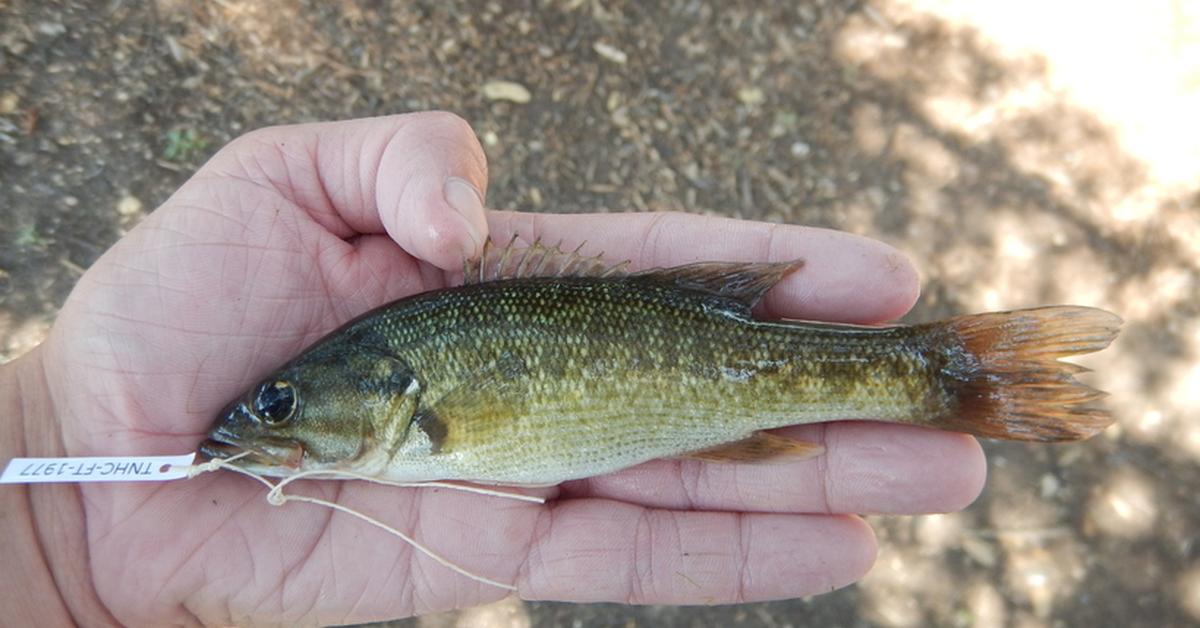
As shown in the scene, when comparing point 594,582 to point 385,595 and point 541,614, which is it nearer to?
point 385,595

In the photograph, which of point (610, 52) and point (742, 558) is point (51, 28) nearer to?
point (610, 52)

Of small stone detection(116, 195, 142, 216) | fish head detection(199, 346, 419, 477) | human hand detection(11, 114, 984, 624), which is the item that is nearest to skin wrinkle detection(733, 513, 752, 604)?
human hand detection(11, 114, 984, 624)

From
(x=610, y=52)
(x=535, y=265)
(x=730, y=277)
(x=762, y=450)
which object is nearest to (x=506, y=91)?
(x=610, y=52)

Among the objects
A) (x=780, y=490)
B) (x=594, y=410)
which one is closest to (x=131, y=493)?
(x=594, y=410)

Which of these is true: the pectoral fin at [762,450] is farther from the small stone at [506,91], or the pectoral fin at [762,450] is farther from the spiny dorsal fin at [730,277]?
the small stone at [506,91]

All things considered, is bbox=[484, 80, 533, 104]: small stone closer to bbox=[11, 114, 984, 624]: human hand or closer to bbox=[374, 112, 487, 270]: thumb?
bbox=[11, 114, 984, 624]: human hand

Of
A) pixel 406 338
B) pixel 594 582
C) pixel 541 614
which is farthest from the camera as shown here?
pixel 541 614

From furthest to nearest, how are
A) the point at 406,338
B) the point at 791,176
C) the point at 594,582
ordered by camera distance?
the point at 791,176 < the point at 594,582 < the point at 406,338
